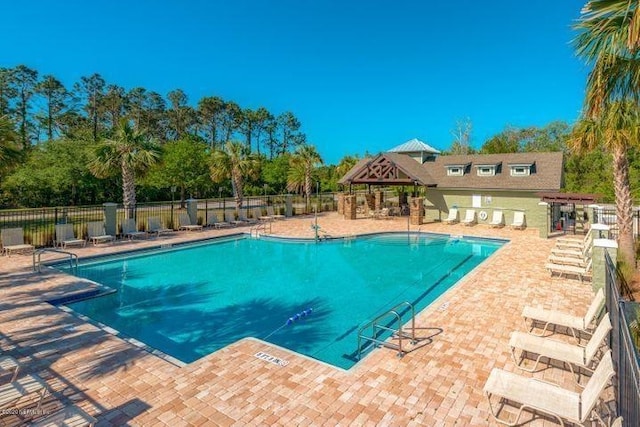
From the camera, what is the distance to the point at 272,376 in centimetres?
562

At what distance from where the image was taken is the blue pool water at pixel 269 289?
831 cm

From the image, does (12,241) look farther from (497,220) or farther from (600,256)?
(497,220)

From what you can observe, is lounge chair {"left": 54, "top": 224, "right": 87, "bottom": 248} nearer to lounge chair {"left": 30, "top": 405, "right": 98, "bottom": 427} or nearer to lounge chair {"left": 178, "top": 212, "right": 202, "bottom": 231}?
lounge chair {"left": 178, "top": 212, "right": 202, "bottom": 231}

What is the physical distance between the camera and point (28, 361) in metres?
5.99

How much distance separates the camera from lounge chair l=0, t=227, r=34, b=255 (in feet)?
45.2

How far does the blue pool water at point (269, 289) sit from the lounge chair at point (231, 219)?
3680 millimetres

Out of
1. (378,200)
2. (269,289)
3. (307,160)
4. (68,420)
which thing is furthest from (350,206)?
(68,420)

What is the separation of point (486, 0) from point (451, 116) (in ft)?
83.2

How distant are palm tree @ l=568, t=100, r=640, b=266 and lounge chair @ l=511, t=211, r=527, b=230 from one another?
9518mm

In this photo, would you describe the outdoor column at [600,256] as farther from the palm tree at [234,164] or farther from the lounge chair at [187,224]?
the palm tree at [234,164]

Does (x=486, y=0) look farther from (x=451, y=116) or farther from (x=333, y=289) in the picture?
(x=333, y=289)

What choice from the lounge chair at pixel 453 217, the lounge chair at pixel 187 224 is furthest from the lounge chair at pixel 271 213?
the lounge chair at pixel 453 217

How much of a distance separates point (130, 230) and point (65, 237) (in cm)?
277

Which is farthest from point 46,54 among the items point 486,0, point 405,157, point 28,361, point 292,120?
point 28,361
